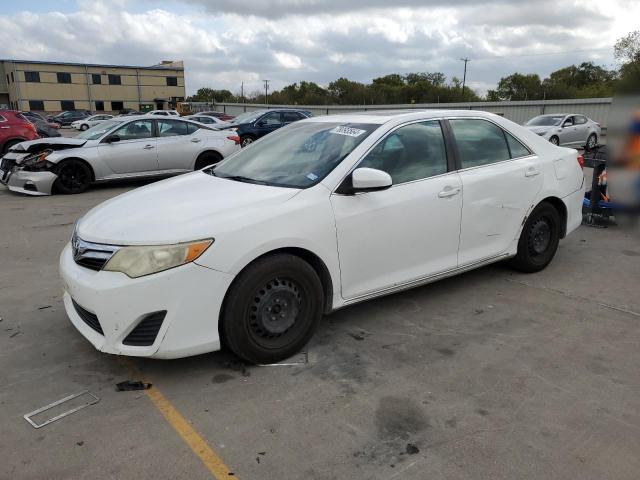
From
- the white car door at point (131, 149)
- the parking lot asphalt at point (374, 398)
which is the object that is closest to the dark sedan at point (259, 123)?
the white car door at point (131, 149)

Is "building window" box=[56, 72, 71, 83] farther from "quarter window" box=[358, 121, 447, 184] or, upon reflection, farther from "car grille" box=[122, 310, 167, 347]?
"car grille" box=[122, 310, 167, 347]

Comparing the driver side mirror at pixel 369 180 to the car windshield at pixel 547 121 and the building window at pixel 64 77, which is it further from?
the building window at pixel 64 77

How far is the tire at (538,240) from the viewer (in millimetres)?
4848

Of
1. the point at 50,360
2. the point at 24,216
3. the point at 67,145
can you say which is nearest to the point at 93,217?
the point at 50,360

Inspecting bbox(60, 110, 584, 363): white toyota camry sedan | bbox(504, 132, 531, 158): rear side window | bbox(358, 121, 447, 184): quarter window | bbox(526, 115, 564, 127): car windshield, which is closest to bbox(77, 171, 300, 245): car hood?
bbox(60, 110, 584, 363): white toyota camry sedan

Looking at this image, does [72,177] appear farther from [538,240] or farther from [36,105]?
[36,105]

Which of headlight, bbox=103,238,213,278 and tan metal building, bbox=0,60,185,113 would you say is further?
tan metal building, bbox=0,60,185,113

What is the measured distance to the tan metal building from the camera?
68.2 metres

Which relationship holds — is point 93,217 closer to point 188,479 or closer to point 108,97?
point 188,479

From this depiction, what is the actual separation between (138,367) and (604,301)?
3.81 meters

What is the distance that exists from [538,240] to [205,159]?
799cm

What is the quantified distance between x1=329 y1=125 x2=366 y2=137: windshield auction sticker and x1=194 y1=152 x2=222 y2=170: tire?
749 cm

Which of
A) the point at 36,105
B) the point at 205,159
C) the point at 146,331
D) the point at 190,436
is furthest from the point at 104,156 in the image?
the point at 36,105

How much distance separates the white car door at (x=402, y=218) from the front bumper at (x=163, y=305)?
97cm
